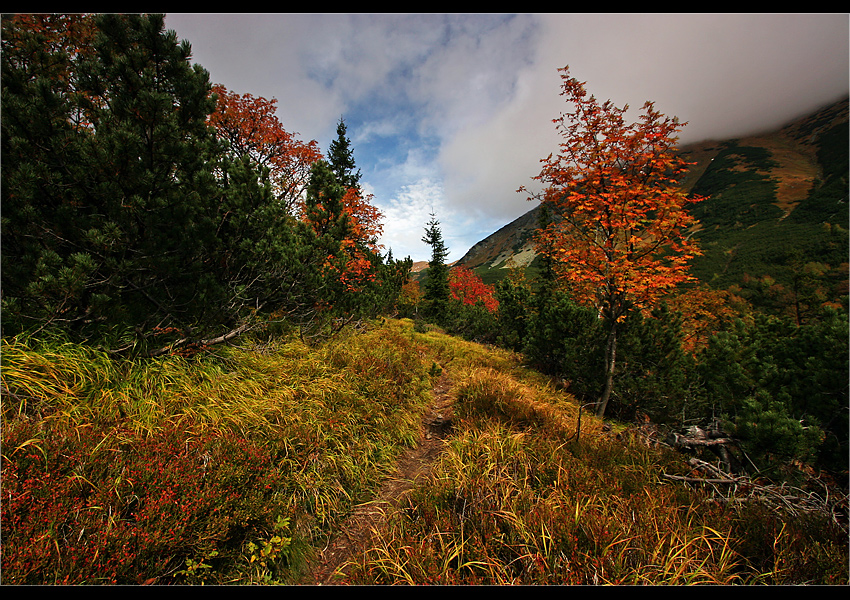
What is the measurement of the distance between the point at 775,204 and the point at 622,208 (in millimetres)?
83683

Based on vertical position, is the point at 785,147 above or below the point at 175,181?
above

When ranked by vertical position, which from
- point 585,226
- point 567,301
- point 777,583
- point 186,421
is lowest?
point 777,583

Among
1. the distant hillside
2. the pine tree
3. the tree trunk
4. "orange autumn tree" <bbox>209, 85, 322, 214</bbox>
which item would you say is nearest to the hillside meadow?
the pine tree

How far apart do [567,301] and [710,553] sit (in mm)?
5439

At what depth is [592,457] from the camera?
3465 mm

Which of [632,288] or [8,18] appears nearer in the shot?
[8,18]

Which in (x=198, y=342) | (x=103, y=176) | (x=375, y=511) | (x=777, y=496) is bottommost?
(x=777, y=496)

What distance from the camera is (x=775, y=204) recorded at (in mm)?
53906

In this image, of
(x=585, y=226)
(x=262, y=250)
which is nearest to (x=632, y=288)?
(x=585, y=226)

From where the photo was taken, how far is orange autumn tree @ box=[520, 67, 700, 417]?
4.35 m

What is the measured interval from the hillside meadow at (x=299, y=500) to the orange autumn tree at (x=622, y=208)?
2568 mm

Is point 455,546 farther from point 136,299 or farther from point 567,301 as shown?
point 567,301

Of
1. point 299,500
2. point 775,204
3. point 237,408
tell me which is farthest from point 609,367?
point 775,204

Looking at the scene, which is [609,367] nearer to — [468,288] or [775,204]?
[468,288]
